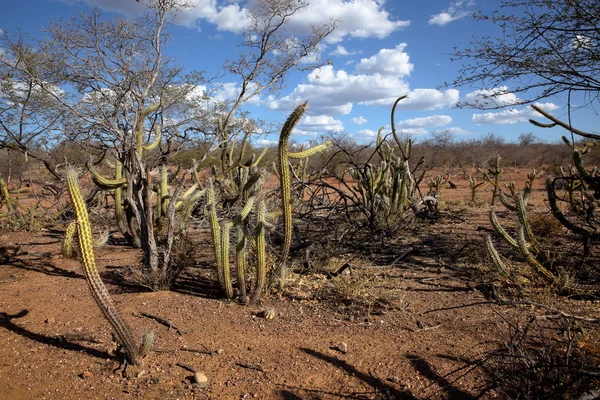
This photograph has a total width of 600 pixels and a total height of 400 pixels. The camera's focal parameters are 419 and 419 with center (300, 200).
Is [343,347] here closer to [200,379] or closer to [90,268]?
[200,379]

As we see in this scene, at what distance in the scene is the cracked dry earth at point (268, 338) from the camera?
3.15 metres

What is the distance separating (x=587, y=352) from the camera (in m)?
3.05

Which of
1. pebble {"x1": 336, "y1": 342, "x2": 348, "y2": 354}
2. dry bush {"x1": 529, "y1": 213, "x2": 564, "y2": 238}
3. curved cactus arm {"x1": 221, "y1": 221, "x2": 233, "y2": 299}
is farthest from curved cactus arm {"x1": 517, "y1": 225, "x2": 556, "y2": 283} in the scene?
curved cactus arm {"x1": 221, "y1": 221, "x2": 233, "y2": 299}

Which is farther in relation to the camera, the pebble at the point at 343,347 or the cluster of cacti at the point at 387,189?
the cluster of cacti at the point at 387,189

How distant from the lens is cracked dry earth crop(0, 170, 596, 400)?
315cm

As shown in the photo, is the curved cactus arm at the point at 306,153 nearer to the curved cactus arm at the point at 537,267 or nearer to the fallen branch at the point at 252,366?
the fallen branch at the point at 252,366

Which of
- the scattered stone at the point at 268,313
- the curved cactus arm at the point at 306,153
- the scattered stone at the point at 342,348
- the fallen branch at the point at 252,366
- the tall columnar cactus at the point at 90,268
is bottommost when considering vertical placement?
the fallen branch at the point at 252,366

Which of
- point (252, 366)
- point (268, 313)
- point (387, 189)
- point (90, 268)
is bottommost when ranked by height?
point (252, 366)

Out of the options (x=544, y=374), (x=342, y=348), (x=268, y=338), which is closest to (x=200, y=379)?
(x=268, y=338)

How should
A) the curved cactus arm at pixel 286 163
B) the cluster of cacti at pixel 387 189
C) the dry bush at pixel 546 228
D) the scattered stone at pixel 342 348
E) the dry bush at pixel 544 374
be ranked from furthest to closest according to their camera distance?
the cluster of cacti at pixel 387 189 → the dry bush at pixel 546 228 → the curved cactus arm at pixel 286 163 → the scattered stone at pixel 342 348 → the dry bush at pixel 544 374

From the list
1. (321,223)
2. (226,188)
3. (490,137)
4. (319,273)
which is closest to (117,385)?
(319,273)

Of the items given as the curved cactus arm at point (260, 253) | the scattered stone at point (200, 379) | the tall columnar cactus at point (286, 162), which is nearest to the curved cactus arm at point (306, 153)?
the tall columnar cactus at point (286, 162)

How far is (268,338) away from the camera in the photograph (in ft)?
12.8

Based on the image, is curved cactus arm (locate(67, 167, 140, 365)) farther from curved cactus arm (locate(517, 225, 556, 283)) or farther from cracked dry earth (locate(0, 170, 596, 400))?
curved cactus arm (locate(517, 225, 556, 283))
